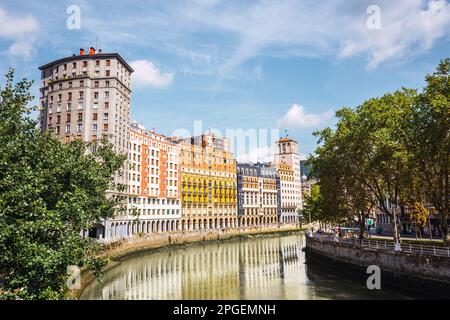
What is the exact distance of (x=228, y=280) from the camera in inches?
1873

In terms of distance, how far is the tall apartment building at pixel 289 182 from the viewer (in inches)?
6747

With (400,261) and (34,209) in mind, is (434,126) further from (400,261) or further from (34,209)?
(34,209)

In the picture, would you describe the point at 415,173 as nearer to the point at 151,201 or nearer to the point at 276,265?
the point at 276,265

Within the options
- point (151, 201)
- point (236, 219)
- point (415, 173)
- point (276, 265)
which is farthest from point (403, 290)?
point (236, 219)

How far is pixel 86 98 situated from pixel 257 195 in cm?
8860

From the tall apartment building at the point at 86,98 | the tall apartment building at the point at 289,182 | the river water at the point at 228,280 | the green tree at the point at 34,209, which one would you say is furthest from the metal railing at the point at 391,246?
the tall apartment building at the point at 289,182

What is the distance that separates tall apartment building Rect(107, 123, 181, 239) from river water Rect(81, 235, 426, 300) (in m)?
17.5

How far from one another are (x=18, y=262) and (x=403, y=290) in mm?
36524

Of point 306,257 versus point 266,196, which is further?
point 266,196

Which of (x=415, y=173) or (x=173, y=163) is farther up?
(x=173, y=163)

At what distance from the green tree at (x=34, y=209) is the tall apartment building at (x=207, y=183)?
82.5 m

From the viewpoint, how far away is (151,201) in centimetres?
9688

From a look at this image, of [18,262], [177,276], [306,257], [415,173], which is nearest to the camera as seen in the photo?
[18,262]

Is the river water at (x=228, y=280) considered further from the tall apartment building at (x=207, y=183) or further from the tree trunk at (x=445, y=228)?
the tall apartment building at (x=207, y=183)
